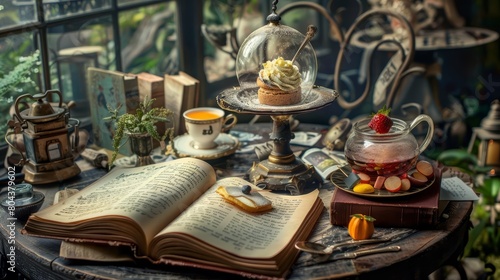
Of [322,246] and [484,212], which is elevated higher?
[322,246]

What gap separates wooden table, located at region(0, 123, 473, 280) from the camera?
4.50 ft

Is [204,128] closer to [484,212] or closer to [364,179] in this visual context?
[364,179]

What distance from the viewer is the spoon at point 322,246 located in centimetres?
142

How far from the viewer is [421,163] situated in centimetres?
168

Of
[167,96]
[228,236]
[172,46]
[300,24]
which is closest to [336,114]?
[300,24]

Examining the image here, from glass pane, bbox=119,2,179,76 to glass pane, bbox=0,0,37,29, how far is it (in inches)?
22.3

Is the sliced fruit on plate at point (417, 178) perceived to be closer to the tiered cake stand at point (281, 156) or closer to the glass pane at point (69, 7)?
the tiered cake stand at point (281, 156)

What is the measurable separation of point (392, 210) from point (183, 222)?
0.50 meters

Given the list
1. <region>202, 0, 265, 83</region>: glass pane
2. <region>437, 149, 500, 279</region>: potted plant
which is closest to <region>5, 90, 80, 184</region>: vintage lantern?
<region>202, 0, 265, 83</region>: glass pane

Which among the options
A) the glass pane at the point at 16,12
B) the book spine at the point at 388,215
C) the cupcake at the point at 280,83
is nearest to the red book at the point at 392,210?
the book spine at the point at 388,215

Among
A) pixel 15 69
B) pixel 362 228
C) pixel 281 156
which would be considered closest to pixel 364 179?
pixel 362 228

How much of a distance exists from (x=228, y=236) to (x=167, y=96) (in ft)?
2.88

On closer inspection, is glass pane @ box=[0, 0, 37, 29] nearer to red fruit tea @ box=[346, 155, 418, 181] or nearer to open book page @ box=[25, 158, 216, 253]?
open book page @ box=[25, 158, 216, 253]

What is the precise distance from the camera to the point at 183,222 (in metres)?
1.43
